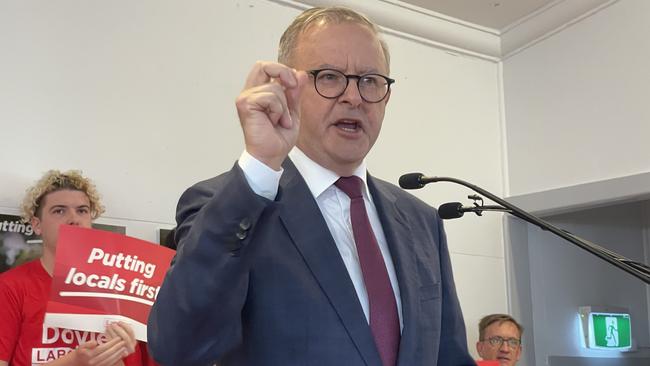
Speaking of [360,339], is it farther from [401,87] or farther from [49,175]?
[401,87]

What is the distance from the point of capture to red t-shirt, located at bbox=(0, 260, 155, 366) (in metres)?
2.32

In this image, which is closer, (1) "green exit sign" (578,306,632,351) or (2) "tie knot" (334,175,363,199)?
(2) "tie knot" (334,175,363,199)

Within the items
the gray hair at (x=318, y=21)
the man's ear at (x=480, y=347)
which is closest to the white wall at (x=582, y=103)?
the man's ear at (x=480, y=347)

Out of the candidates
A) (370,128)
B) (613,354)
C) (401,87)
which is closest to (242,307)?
(370,128)

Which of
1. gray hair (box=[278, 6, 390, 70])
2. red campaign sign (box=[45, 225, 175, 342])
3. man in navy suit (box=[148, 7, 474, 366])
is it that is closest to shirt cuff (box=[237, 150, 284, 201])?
man in navy suit (box=[148, 7, 474, 366])

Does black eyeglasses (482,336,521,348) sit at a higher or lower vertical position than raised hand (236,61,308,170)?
lower

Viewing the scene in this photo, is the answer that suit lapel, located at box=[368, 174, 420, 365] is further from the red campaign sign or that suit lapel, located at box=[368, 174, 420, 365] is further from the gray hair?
the red campaign sign

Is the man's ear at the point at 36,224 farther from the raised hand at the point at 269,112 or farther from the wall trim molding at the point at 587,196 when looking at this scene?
the wall trim molding at the point at 587,196

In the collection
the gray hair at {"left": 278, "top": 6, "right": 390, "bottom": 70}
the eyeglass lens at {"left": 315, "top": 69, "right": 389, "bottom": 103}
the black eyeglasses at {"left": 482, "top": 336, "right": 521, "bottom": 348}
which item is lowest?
the black eyeglasses at {"left": 482, "top": 336, "right": 521, "bottom": 348}

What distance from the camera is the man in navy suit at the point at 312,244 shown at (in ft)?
2.98

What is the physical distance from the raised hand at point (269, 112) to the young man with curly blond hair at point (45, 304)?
59.0 inches

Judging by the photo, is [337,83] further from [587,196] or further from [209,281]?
[587,196]

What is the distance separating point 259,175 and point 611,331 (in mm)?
4317

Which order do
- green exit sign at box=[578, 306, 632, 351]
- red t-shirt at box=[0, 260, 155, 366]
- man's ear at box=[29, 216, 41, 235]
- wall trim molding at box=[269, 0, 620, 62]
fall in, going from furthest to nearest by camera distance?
green exit sign at box=[578, 306, 632, 351] → wall trim molding at box=[269, 0, 620, 62] → man's ear at box=[29, 216, 41, 235] → red t-shirt at box=[0, 260, 155, 366]
